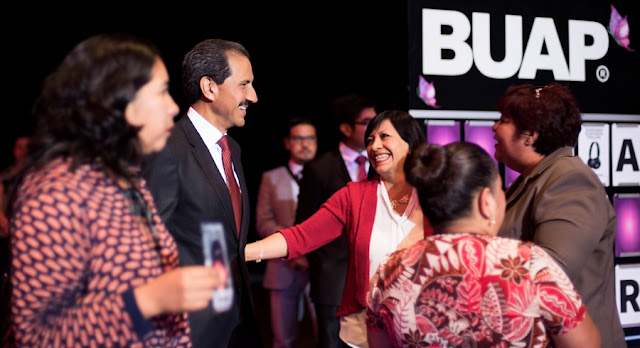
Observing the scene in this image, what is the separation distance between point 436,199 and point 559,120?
Answer: 0.87 meters

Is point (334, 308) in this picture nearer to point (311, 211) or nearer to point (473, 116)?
point (311, 211)

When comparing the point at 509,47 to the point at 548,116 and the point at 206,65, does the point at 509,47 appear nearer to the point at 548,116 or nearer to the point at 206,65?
the point at 548,116

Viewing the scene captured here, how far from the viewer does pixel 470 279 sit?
1463 millimetres

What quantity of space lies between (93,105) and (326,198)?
9.20 ft

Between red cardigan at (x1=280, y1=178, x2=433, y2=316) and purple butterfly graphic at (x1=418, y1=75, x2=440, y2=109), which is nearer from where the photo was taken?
red cardigan at (x1=280, y1=178, x2=433, y2=316)

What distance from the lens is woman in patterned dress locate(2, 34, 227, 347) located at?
4.05ft

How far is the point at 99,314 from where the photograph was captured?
1.23 metres

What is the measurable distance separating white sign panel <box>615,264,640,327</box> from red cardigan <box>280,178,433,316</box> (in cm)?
232

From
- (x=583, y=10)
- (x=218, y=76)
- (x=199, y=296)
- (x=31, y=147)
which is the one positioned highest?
(x=583, y=10)

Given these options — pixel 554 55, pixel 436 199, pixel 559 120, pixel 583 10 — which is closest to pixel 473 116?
pixel 554 55

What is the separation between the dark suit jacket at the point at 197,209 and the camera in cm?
226

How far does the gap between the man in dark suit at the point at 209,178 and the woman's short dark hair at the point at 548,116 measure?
1168 millimetres

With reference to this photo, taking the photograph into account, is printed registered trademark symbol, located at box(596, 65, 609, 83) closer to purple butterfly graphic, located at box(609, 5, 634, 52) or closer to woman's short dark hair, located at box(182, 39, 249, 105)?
purple butterfly graphic, located at box(609, 5, 634, 52)

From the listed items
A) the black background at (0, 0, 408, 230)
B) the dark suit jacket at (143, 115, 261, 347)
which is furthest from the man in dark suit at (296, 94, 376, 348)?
the dark suit jacket at (143, 115, 261, 347)
